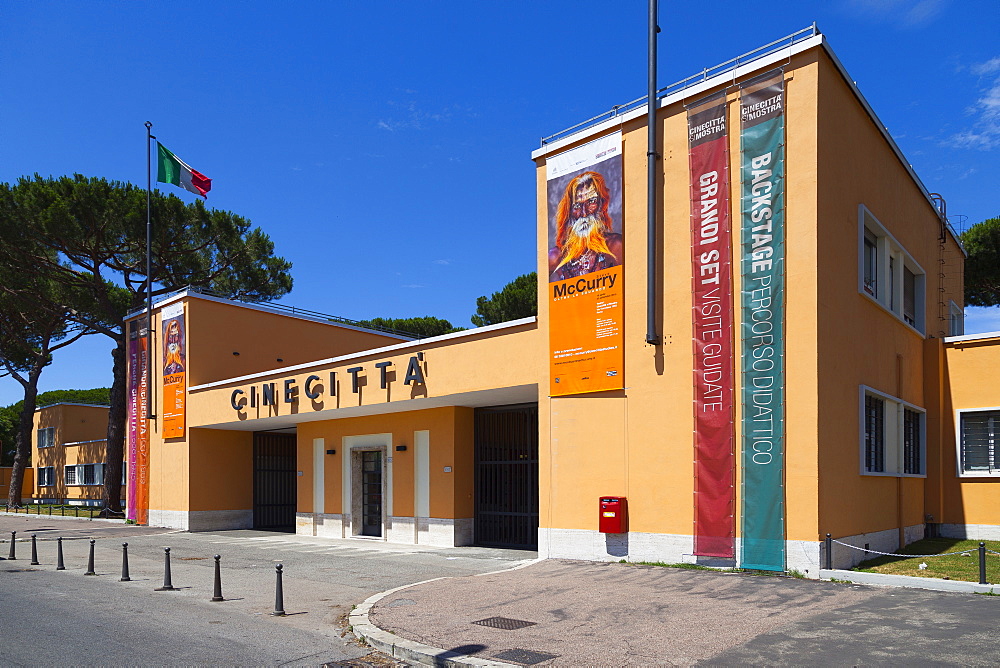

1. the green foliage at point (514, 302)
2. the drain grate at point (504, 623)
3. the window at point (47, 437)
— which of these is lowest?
the window at point (47, 437)

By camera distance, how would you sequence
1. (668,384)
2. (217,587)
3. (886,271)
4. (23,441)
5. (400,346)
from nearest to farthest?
(217,587) → (668,384) → (886,271) → (400,346) → (23,441)

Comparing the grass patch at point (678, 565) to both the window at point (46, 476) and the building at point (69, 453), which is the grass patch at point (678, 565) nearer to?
the building at point (69, 453)

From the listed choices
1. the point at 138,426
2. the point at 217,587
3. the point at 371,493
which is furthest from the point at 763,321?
the point at 138,426

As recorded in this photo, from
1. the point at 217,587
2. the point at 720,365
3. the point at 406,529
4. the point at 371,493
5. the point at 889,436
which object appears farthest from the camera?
the point at 371,493

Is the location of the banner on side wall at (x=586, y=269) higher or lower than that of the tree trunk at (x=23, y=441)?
higher

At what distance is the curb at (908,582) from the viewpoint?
32.6ft

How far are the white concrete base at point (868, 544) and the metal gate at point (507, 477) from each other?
7.37 m

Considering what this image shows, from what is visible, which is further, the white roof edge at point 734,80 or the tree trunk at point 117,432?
the tree trunk at point 117,432

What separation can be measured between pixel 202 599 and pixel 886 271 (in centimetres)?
1375

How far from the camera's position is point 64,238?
2984 cm

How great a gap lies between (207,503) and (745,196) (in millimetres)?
21844

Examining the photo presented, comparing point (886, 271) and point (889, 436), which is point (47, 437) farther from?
point (886, 271)

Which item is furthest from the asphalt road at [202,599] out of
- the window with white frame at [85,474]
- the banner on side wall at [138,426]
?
the window with white frame at [85,474]

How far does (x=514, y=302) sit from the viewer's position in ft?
129
